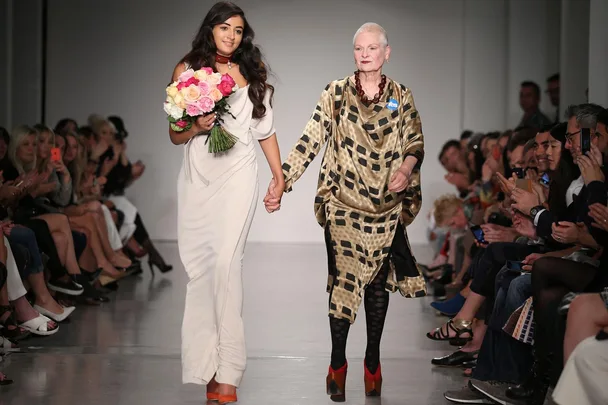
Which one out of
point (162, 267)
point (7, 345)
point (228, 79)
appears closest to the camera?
point (228, 79)

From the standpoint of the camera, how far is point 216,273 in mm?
4113

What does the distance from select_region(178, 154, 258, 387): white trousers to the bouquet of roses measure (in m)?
0.15

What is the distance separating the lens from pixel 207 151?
4.12m

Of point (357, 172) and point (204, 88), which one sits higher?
point (204, 88)

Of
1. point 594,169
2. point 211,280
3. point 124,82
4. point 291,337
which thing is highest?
point 124,82

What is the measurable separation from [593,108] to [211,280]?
1.73 meters

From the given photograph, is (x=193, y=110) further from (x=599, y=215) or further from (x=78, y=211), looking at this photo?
(x=78, y=211)

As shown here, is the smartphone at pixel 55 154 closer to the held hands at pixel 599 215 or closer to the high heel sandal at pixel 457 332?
the high heel sandal at pixel 457 332

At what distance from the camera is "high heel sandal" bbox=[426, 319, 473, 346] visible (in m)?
5.15

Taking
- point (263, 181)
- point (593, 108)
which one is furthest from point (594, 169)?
point (263, 181)

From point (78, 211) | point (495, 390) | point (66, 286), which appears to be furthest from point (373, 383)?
point (78, 211)

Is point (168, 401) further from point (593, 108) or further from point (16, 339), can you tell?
point (593, 108)

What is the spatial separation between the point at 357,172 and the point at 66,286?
9.85 feet

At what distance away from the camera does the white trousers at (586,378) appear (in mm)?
3166
